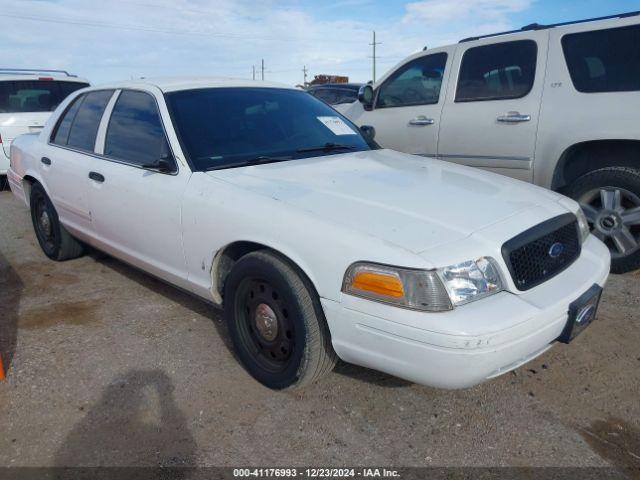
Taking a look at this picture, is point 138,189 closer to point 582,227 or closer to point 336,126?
point 336,126

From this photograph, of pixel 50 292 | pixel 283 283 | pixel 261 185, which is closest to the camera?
pixel 283 283

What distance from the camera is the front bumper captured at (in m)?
2.18

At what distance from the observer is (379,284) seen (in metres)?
2.28

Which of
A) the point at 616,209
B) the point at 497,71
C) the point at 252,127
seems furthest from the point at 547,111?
the point at 252,127

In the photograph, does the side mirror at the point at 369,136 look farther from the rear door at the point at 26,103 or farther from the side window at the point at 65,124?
the rear door at the point at 26,103

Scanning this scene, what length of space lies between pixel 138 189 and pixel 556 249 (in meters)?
2.45

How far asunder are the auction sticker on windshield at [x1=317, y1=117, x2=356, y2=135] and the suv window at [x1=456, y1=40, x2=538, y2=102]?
1662 mm

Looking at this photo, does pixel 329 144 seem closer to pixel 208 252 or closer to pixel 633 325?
pixel 208 252

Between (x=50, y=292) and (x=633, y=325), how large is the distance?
4.26 metres

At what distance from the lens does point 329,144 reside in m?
3.74

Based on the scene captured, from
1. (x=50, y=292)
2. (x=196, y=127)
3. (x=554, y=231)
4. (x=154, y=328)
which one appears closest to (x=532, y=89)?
(x=554, y=231)

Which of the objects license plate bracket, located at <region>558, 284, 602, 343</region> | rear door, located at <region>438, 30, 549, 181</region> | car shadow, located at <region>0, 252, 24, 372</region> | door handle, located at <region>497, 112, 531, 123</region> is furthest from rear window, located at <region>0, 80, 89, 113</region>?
license plate bracket, located at <region>558, 284, 602, 343</region>

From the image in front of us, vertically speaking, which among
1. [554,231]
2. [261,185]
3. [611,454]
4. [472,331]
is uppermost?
[261,185]

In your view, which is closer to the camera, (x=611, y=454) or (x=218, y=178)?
(x=611, y=454)
